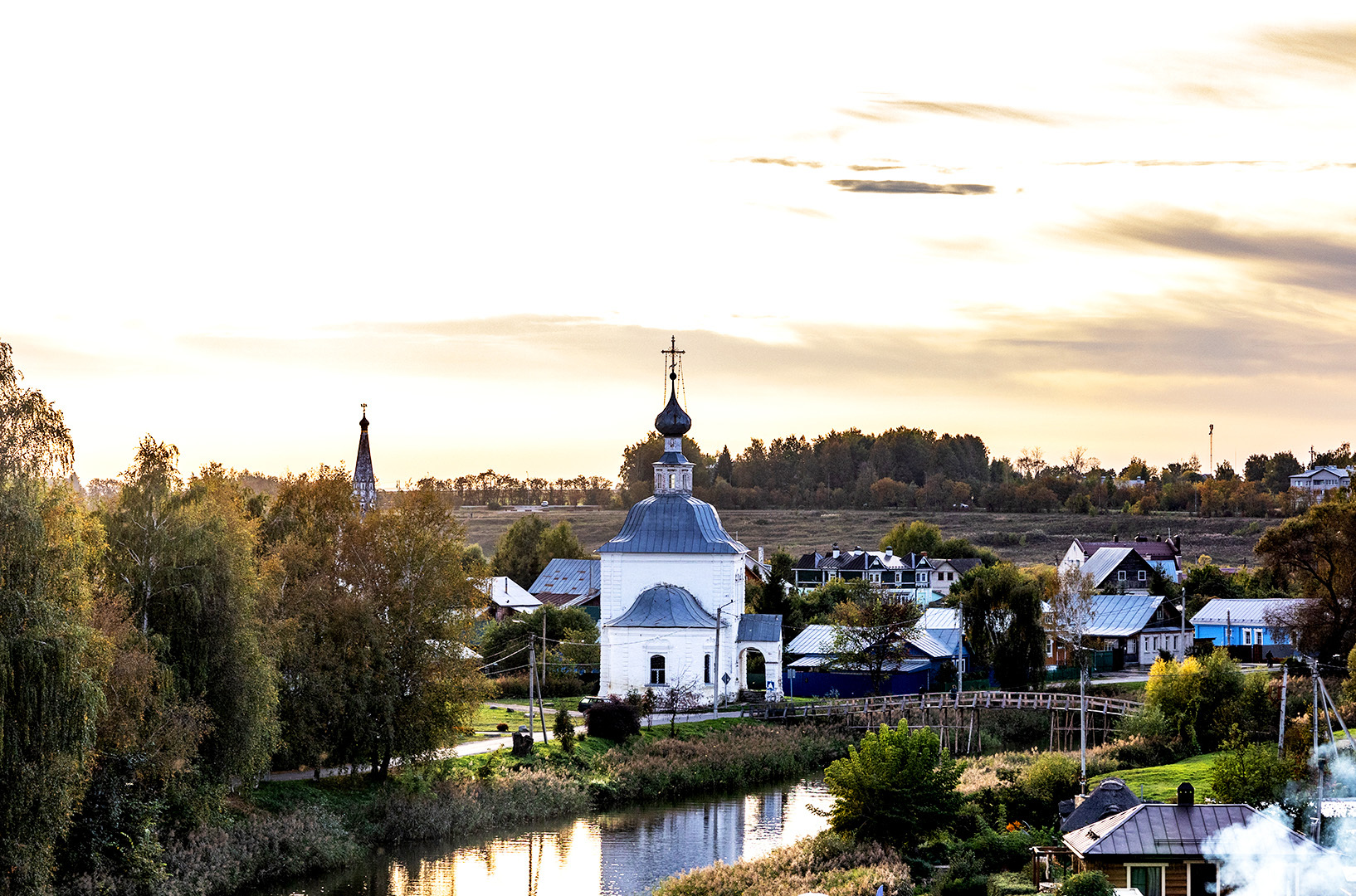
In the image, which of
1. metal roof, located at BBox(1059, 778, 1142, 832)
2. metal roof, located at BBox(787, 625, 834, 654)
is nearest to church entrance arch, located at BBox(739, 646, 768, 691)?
metal roof, located at BBox(787, 625, 834, 654)

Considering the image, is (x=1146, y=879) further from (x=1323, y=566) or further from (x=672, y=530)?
(x=1323, y=566)

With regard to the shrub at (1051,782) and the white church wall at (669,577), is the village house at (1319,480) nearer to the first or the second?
the white church wall at (669,577)

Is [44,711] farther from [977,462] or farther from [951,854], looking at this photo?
[977,462]

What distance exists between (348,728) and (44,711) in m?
12.6

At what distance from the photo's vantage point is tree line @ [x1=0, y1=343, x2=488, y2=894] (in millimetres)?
22859

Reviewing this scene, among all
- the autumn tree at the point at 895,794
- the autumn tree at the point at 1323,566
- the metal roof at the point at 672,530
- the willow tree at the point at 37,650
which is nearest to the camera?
the willow tree at the point at 37,650

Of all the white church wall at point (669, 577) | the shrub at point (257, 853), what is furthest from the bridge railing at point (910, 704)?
the shrub at point (257, 853)

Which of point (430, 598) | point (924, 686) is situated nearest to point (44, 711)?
point (430, 598)

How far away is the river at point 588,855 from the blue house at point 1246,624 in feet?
94.4

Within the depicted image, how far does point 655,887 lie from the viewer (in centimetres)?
2972

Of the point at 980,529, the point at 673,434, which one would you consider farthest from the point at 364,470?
the point at 980,529

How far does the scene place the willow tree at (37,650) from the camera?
22422 millimetres

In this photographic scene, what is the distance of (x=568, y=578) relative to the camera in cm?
8350

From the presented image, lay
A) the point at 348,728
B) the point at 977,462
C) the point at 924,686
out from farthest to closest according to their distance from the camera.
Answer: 1. the point at 977,462
2. the point at 924,686
3. the point at 348,728
